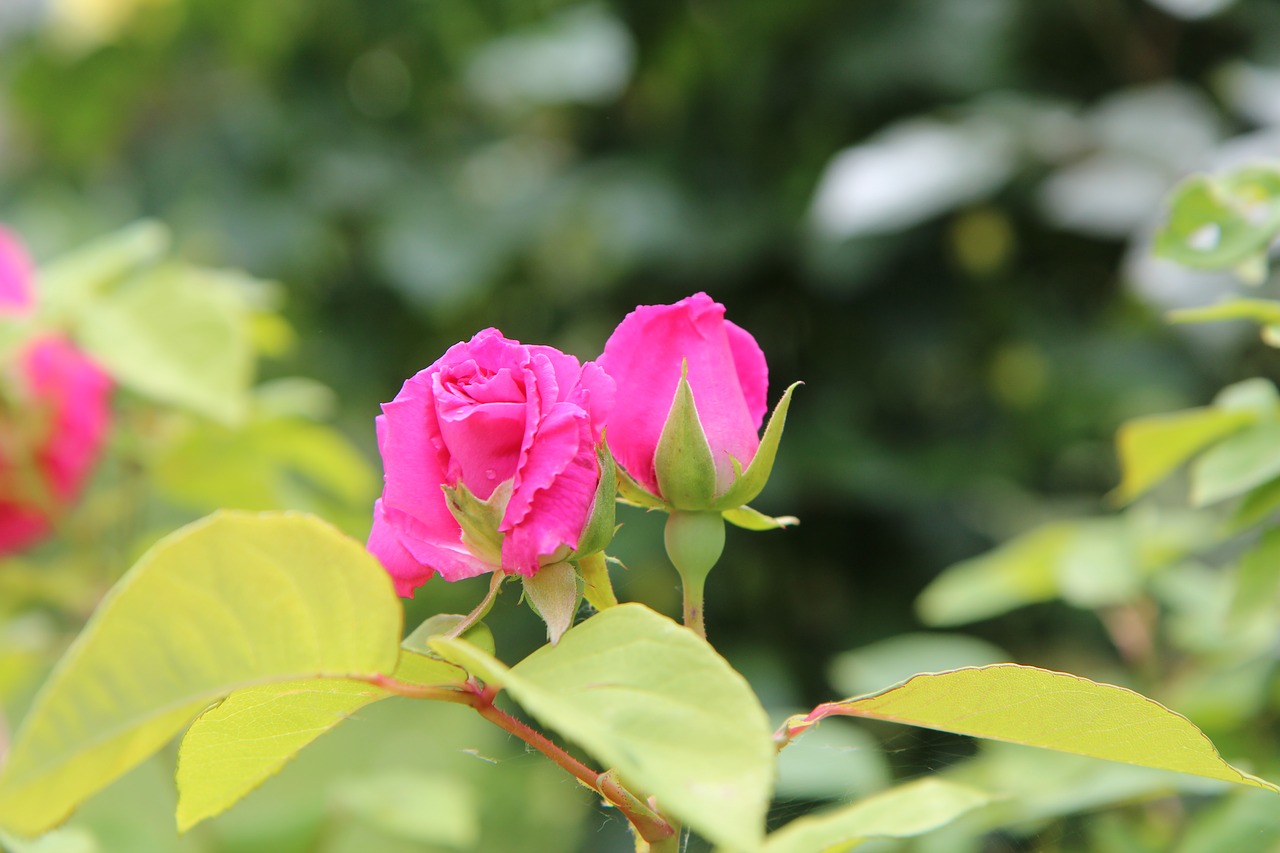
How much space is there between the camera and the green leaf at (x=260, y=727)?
27cm

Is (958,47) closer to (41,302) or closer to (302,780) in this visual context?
(41,302)

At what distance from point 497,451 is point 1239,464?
0.30m

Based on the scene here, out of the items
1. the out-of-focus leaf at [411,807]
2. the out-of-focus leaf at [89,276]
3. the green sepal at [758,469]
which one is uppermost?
the green sepal at [758,469]

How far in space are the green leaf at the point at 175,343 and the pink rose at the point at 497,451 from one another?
1.03ft

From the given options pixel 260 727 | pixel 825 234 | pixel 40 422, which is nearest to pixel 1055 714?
pixel 260 727

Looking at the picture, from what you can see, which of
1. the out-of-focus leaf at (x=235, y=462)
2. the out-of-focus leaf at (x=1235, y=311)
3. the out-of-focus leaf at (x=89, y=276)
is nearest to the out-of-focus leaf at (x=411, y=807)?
the out-of-focus leaf at (x=235, y=462)

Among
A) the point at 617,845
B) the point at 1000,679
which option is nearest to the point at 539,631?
the point at 617,845

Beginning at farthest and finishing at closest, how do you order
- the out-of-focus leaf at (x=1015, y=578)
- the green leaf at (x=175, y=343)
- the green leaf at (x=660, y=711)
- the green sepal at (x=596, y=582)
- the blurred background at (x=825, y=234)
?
the blurred background at (x=825, y=234) < the out-of-focus leaf at (x=1015, y=578) < the green leaf at (x=175, y=343) < the green sepal at (x=596, y=582) < the green leaf at (x=660, y=711)

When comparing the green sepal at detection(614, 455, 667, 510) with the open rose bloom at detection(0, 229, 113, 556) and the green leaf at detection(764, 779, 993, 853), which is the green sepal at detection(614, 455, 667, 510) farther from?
the open rose bloom at detection(0, 229, 113, 556)

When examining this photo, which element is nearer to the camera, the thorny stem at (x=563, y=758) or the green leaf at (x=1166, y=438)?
the thorny stem at (x=563, y=758)

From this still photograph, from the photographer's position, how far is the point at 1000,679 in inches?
10.7

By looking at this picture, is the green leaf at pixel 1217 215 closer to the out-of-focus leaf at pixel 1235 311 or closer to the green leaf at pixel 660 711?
the out-of-focus leaf at pixel 1235 311

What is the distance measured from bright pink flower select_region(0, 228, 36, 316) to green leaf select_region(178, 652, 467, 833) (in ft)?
1.40

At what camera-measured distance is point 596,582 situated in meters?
0.31
